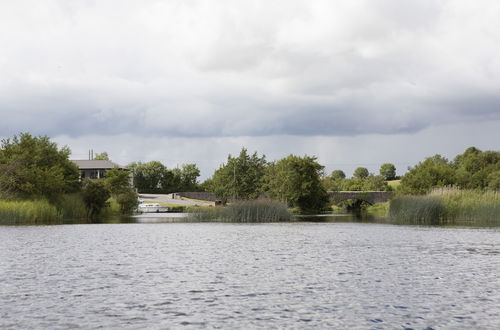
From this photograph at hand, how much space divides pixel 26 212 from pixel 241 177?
69.7 m

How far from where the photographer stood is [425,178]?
98375 millimetres

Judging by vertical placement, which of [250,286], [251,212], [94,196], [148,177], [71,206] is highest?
[148,177]

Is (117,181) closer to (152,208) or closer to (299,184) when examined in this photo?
(152,208)

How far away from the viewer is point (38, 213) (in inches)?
2557

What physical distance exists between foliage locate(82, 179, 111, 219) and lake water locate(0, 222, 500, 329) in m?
49.0

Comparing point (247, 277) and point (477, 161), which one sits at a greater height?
point (477, 161)

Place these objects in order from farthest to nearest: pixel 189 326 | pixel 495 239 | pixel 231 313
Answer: pixel 495 239
pixel 231 313
pixel 189 326

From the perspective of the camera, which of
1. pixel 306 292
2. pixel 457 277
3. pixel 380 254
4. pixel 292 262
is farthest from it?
pixel 380 254

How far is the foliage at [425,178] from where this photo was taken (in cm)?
9800

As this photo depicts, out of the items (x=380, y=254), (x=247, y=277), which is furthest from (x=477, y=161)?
(x=247, y=277)

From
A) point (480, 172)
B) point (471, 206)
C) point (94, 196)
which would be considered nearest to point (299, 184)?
point (480, 172)

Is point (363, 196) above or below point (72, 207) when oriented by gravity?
above

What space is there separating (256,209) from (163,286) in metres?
46.2

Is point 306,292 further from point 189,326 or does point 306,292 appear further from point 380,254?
point 380,254
